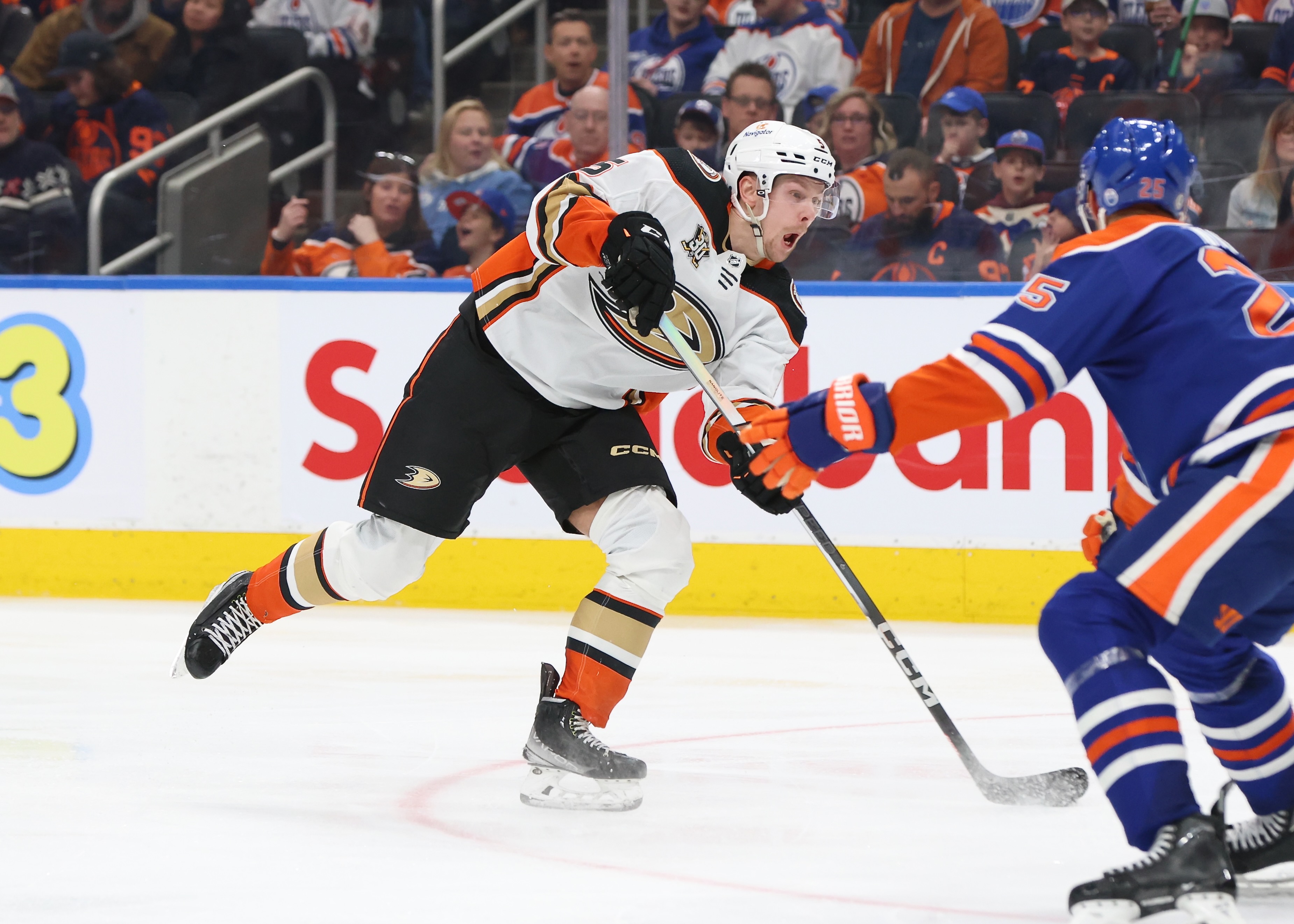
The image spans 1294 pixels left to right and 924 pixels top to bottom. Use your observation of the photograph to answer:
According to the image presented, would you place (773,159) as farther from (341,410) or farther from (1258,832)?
(341,410)

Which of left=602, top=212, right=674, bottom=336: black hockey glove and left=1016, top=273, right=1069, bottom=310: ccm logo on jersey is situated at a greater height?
left=1016, top=273, right=1069, bottom=310: ccm logo on jersey

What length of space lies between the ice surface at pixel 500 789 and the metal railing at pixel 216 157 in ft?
4.42

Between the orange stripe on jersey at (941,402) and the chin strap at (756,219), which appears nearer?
the orange stripe on jersey at (941,402)

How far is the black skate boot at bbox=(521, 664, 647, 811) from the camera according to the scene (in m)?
2.47

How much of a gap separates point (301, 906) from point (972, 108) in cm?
381

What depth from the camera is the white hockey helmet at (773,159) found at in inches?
100

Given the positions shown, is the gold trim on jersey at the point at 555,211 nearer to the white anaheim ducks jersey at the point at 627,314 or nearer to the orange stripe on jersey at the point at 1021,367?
the white anaheim ducks jersey at the point at 627,314

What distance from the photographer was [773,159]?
100 inches

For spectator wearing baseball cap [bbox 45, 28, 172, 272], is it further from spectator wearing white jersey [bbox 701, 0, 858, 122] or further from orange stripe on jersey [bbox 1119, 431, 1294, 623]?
orange stripe on jersey [bbox 1119, 431, 1294, 623]

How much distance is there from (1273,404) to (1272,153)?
10.4 feet

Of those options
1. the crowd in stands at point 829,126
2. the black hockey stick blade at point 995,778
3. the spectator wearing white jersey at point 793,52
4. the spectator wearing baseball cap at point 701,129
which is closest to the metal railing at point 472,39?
the crowd in stands at point 829,126

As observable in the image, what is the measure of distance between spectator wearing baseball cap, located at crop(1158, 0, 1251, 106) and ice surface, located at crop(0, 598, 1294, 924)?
1952mm

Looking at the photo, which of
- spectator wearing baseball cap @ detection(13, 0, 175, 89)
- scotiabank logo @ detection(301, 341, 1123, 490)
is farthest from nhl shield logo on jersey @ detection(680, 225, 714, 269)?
spectator wearing baseball cap @ detection(13, 0, 175, 89)

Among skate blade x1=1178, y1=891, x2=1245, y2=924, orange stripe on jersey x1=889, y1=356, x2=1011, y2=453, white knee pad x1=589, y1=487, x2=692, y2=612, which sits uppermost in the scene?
orange stripe on jersey x1=889, y1=356, x2=1011, y2=453
